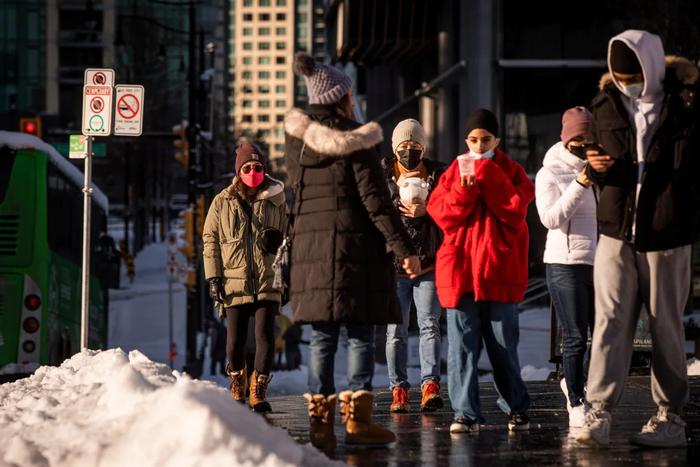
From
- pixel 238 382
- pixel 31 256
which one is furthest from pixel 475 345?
pixel 31 256

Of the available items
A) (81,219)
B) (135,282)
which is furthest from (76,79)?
(81,219)

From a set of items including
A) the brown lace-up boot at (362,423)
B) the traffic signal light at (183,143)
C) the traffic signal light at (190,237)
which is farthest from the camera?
the traffic signal light at (190,237)

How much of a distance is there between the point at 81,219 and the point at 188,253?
33.9ft

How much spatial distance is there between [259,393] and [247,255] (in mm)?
979

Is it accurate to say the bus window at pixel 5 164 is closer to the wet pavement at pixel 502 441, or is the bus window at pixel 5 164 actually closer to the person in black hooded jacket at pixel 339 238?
the wet pavement at pixel 502 441

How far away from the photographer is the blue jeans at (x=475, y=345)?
8.67 metres

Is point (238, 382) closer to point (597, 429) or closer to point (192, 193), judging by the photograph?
point (597, 429)

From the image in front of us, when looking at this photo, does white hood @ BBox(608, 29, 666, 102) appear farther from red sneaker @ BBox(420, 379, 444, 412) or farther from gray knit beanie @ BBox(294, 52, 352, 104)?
red sneaker @ BBox(420, 379, 444, 412)

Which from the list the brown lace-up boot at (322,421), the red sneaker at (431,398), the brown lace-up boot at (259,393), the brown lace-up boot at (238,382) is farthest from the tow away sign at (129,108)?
the brown lace-up boot at (322,421)

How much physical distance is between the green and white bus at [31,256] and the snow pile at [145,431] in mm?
10437

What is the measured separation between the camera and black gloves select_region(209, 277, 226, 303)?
11.0 m

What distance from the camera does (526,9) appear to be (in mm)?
36125

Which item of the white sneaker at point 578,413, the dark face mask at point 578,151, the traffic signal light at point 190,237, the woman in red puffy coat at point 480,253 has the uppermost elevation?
the dark face mask at point 578,151

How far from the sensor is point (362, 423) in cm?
834
